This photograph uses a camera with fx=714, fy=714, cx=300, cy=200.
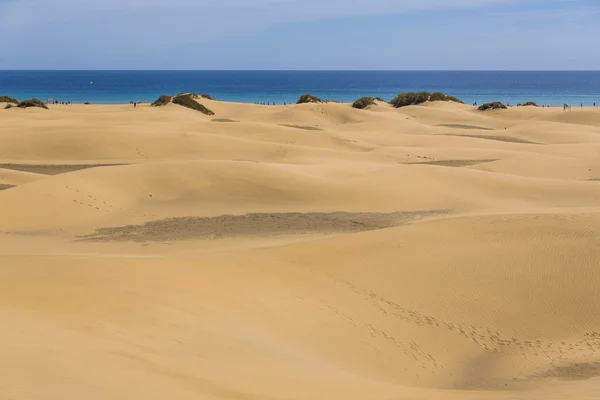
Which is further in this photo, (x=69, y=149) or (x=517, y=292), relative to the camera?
(x=69, y=149)

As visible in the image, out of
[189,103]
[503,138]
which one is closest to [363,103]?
[189,103]

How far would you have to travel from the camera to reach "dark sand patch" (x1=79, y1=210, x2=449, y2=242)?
16469 mm

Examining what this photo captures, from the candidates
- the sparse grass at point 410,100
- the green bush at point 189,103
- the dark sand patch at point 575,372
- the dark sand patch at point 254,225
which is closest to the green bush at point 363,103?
the sparse grass at point 410,100

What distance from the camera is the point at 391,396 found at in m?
7.33

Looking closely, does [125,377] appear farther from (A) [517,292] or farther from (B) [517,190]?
(B) [517,190]

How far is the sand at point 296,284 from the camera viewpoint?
23.9ft

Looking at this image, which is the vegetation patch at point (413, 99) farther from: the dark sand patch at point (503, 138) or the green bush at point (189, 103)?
the dark sand patch at point (503, 138)

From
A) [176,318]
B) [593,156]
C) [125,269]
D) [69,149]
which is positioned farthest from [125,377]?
[593,156]

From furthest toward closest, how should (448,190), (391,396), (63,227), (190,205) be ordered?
(448,190) < (190,205) < (63,227) < (391,396)

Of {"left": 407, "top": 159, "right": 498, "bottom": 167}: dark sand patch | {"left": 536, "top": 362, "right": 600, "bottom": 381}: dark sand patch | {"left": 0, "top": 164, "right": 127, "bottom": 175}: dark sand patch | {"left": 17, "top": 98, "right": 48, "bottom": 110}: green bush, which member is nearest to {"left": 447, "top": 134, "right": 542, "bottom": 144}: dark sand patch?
{"left": 407, "top": 159, "right": 498, "bottom": 167}: dark sand patch

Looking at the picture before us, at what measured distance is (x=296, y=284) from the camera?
11.7 m

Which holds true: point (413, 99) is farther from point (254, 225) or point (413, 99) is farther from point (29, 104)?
point (254, 225)

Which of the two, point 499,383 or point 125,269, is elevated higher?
point 125,269

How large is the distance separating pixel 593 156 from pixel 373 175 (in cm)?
1379
